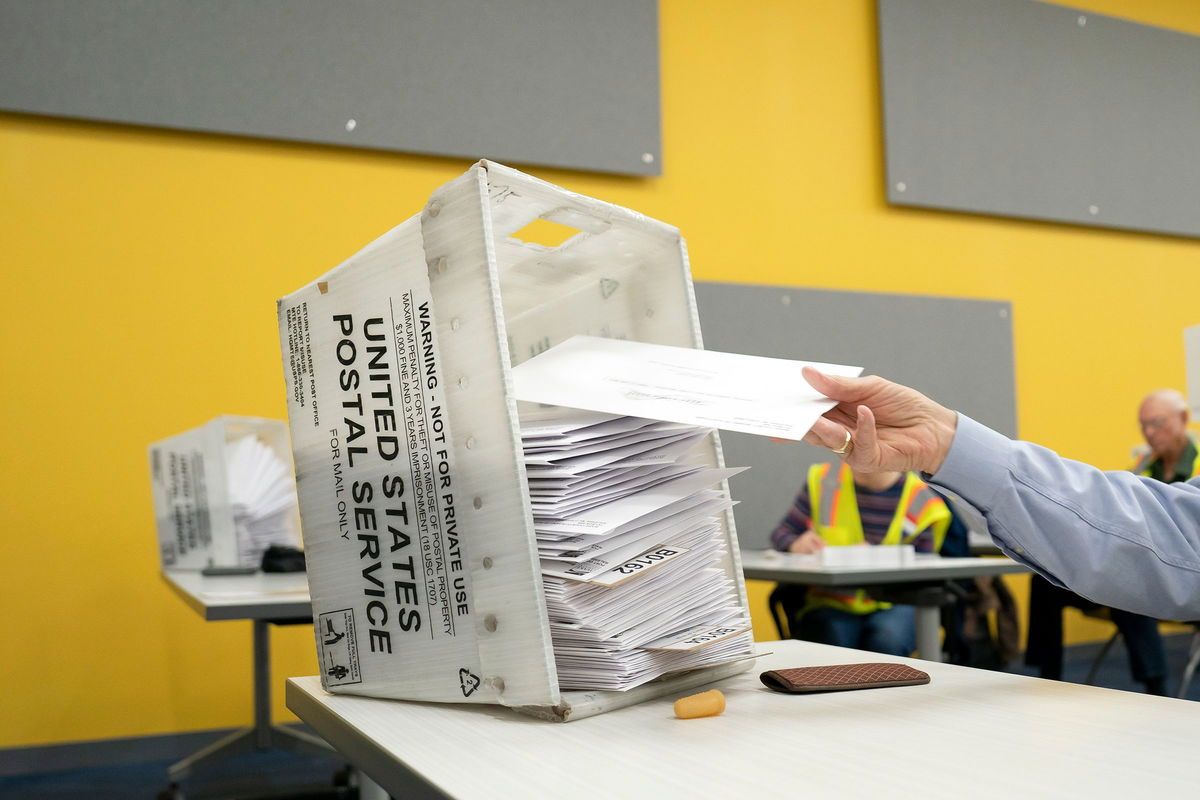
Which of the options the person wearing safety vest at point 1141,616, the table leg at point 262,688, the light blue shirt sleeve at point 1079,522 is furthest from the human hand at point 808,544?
the light blue shirt sleeve at point 1079,522

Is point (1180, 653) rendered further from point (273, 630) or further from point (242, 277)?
point (242, 277)

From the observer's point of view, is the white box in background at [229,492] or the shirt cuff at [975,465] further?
the white box in background at [229,492]

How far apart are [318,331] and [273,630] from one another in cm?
308

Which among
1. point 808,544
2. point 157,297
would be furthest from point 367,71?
point 808,544

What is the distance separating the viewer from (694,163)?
450cm

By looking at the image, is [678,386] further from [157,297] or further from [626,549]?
[157,297]

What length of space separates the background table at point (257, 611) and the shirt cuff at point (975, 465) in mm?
1068

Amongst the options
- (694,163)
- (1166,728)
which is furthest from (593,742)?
(694,163)

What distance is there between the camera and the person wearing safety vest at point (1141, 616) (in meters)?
3.53

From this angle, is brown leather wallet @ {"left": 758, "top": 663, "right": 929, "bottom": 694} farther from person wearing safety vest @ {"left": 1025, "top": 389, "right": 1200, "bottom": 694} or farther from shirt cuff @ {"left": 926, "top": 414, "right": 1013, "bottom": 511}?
person wearing safety vest @ {"left": 1025, "top": 389, "right": 1200, "bottom": 694}

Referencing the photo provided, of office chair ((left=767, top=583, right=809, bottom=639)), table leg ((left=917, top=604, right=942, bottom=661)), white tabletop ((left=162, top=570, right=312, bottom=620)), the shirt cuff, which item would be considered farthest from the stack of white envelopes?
office chair ((left=767, top=583, right=809, bottom=639))

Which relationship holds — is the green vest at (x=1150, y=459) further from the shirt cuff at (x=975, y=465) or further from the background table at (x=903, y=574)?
the shirt cuff at (x=975, y=465)

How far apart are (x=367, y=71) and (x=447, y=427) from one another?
337 cm

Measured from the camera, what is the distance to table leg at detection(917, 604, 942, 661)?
9.46 feet
